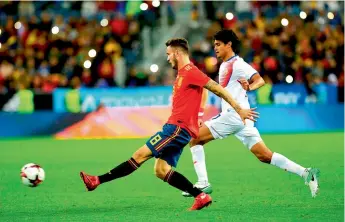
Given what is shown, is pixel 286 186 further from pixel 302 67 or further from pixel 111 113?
pixel 302 67

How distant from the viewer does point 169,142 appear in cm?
984

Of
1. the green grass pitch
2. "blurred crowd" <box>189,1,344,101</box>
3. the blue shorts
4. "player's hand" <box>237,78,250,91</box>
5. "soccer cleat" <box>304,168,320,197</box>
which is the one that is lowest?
the green grass pitch

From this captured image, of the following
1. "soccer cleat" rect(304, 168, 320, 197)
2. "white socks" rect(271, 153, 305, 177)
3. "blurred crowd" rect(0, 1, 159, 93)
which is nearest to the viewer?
"soccer cleat" rect(304, 168, 320, 197)

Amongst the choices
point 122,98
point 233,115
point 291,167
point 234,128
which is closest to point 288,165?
point 291,167

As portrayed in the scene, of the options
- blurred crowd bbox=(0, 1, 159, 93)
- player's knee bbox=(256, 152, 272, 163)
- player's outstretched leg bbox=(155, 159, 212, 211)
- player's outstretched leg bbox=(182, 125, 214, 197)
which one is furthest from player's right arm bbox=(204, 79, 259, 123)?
blurred crowd bbox=(0, 1, 159, 93)

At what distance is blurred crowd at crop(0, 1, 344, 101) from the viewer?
85.4ft

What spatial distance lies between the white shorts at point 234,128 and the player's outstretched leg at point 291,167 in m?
0.13

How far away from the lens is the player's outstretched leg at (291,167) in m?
10.6

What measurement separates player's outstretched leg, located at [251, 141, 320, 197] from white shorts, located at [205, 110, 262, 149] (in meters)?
0.13

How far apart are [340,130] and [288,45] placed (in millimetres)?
4071

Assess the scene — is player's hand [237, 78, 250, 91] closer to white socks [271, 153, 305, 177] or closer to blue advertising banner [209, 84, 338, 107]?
white socks [271, 153, 305, 177]

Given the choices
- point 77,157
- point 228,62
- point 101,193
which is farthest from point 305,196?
point 77,157

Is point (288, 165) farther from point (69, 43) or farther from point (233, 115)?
point (69, 43)

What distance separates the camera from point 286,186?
12.2m
